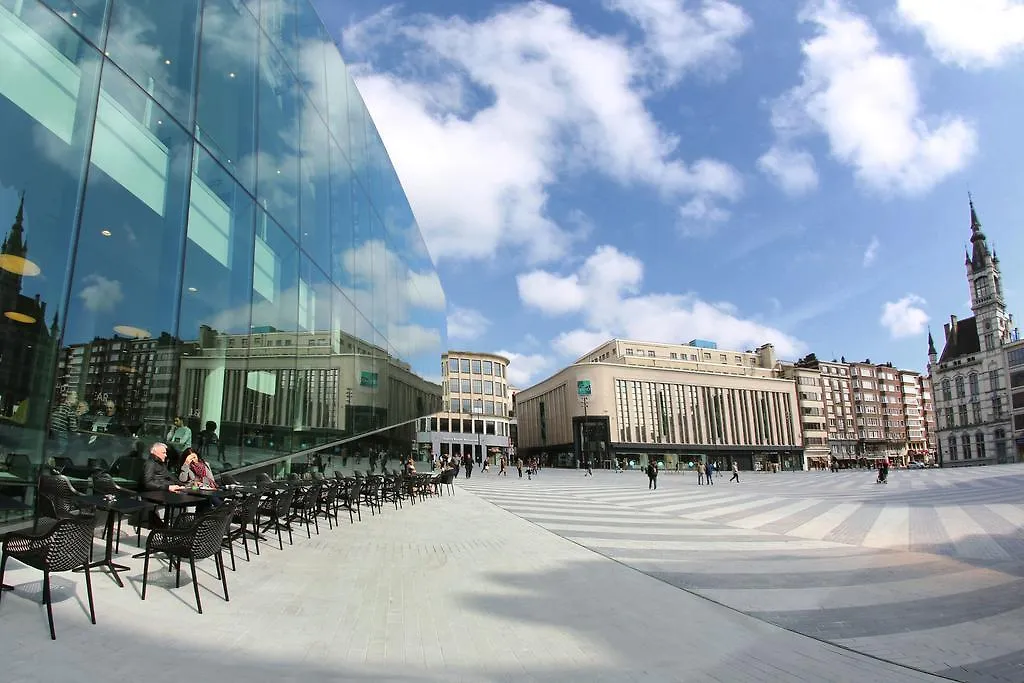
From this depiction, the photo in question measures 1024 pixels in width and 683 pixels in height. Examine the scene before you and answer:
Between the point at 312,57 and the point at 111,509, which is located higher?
the point at 312,57

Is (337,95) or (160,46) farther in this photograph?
(337,95)

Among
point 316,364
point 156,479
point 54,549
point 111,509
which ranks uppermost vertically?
point 316,364

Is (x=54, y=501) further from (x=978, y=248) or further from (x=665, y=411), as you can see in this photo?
(x=978, y=248)

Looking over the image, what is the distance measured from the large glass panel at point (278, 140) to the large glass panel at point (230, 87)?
381 millimetres

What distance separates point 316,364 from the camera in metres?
13.9

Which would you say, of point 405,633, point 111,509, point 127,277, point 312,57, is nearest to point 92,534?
point 111,509

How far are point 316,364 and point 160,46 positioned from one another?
7.45 metres

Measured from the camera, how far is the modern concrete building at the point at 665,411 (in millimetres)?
88500

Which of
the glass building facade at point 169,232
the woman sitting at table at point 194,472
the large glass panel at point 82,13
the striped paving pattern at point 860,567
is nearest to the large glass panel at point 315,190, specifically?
the glass building facade at point 169,232

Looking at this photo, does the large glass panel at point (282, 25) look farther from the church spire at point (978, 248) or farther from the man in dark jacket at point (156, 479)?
the church spire at point (978, 248)

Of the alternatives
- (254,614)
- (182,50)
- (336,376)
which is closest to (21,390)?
(254,614)

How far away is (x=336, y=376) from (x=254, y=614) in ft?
34.7

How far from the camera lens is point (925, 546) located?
10.3 metres

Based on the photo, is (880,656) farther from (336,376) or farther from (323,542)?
(336,376)
